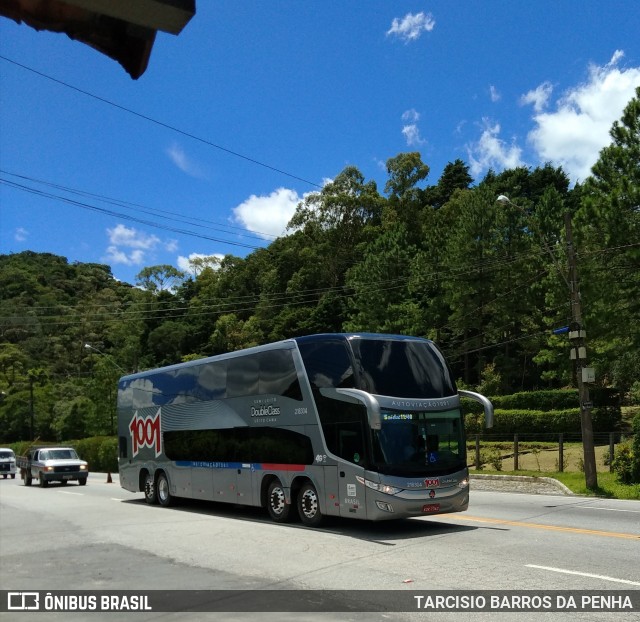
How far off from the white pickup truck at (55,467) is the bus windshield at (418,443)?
22.9m

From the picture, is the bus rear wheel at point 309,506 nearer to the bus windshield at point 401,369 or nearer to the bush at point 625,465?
the bus windshield at point 401,369

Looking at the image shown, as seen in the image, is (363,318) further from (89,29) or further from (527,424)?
(89,29)

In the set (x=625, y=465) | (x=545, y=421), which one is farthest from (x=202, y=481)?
(x=545, y=421)

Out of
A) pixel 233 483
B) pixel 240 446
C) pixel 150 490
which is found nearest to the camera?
pixel 240 446

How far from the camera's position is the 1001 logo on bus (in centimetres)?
2077

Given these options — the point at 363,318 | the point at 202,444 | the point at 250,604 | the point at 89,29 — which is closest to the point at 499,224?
the point at 363,318

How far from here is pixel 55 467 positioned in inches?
1257

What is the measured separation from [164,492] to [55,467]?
1414 cm

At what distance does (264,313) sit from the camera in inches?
3511

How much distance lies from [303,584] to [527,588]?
106 inches

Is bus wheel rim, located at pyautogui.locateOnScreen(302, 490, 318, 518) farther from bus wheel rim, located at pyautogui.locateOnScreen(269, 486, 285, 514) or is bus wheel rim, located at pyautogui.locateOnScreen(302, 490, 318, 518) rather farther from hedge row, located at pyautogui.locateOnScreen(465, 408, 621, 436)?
hedge row, located at pyautogui.locateOnScreen(465, 408, 621, 436)

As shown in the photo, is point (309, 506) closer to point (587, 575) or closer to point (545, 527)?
point (545, 527)

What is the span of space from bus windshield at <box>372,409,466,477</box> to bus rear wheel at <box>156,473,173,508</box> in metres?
9.72

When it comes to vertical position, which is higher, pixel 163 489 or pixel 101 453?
pixel 163 489
